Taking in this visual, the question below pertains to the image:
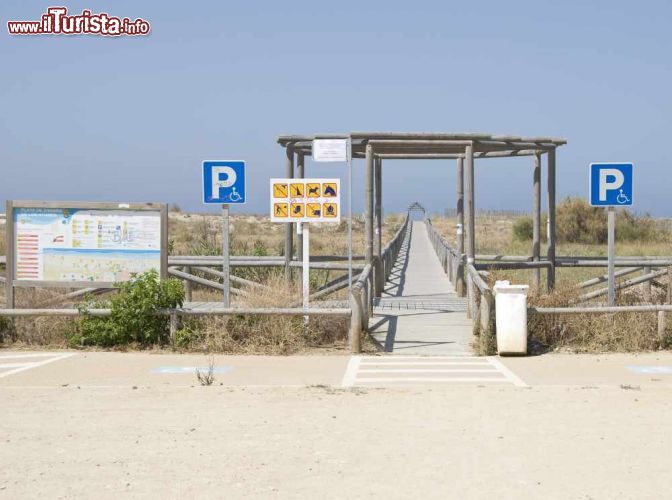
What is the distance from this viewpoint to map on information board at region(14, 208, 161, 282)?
44.8 ft

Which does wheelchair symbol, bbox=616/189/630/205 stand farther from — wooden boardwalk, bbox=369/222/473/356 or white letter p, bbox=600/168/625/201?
wooden boardwalk, bbox=369/222/473/356

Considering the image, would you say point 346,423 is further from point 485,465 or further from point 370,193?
point 370,193

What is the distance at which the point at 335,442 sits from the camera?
7.30m

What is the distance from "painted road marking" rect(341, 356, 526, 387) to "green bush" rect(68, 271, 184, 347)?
2.68 meters

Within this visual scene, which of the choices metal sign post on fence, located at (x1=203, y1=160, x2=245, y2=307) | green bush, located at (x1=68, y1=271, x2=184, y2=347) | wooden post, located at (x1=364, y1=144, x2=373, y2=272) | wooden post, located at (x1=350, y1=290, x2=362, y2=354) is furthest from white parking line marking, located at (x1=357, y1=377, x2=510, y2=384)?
wooden post, located at (x1=364, y1=144, x2=373, y2=272)

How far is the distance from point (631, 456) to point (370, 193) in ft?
37.6

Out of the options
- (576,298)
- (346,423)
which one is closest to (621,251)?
(576,298)

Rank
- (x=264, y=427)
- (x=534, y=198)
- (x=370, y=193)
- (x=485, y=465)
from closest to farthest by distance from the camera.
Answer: (x=485, y=465) < (x=264, y=427) < (x=370, y=193) < (x=534, y=198)

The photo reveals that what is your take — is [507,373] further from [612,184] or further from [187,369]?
[612,184]

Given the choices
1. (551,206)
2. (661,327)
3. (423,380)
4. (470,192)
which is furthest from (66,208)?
(551,206)

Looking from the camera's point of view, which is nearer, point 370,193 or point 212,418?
point 212,418

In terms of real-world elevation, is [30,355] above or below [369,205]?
below

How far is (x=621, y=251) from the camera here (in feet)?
125

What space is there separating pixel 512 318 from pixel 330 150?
343 cm
